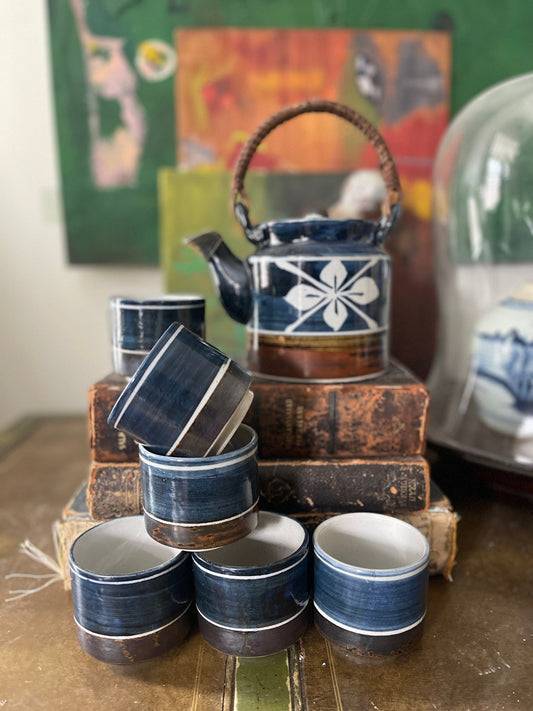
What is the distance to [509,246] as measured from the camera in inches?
31.2

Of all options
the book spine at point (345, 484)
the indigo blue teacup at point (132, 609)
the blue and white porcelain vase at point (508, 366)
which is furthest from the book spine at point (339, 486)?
the blue and white porcelain vase at point (508, 366)

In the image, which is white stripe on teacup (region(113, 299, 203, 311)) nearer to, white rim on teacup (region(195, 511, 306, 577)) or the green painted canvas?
white rim on teacup (region(195, 511, 306, 577))

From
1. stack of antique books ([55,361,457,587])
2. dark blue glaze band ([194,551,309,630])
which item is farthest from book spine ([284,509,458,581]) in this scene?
dark blue glaze band ([194,551,309,630])

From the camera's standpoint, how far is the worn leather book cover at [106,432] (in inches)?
18.8

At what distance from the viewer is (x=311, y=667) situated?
386 mm

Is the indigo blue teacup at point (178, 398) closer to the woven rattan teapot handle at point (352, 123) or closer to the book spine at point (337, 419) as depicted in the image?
the book spine at point (337, 419)

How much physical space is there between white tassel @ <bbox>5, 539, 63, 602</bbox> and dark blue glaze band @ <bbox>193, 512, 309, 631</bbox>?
7.5 inches

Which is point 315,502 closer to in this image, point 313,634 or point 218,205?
point 313,634

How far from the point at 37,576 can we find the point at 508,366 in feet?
1.95

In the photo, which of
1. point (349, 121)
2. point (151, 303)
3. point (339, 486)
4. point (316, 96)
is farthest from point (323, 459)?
point (316, 96)

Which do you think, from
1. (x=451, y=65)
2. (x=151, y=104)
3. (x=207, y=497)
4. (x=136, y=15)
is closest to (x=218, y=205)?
(x=151, y=104)

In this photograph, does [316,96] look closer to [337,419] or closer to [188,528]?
[337,419]

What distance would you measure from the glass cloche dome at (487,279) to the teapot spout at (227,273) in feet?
1.00

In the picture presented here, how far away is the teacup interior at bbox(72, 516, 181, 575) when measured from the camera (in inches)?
17.4
